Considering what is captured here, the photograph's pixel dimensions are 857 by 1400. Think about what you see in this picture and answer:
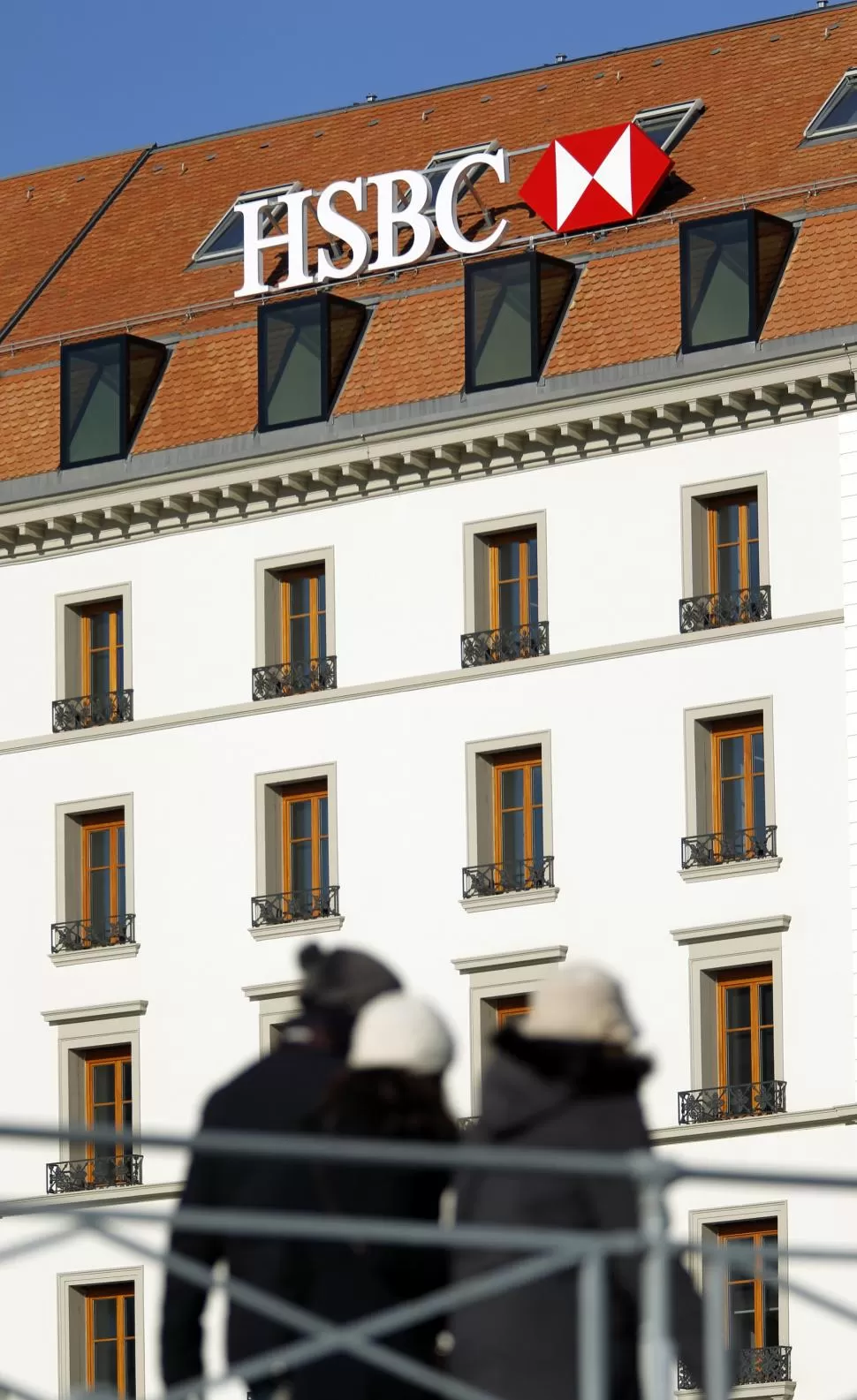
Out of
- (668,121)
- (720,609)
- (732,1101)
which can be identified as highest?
(668,121)

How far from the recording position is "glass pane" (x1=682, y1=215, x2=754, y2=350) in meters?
47.1

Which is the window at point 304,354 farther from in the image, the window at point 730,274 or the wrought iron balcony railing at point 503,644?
the window at point 730,274

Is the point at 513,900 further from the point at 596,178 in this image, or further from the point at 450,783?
the point at 596,178

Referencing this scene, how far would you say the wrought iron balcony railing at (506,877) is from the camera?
46.6 metres

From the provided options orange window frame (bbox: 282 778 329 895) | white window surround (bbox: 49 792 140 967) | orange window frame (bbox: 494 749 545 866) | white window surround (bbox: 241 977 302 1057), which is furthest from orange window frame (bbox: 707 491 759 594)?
white window surround (bbox: 49 792 140 967)

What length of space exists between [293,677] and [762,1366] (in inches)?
454

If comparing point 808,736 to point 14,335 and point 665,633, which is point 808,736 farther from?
point 14,335

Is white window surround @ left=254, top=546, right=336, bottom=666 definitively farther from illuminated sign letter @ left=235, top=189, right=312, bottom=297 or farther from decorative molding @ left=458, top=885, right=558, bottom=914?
decorative molding @ left=458, top=885, right=558, bottom=914

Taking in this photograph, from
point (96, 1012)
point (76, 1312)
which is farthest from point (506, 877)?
point (76, 1312)

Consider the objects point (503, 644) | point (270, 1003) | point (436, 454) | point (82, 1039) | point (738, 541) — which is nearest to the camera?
point (738, 541)

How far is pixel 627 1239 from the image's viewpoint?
29.0 ft

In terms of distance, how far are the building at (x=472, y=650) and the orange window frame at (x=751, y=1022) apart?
0.04 m

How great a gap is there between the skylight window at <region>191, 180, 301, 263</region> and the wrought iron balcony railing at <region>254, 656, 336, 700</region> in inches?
337

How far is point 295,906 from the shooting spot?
48.5 m
